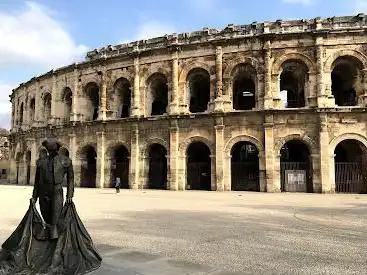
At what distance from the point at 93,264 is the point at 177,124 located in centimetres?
1830

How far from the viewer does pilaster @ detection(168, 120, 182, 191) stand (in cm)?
2281

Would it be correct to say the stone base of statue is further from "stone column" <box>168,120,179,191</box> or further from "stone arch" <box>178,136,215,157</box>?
"stone column" <box>168,120,179,191</box>

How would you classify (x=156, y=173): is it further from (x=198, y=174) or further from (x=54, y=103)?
(x=54, y=103)

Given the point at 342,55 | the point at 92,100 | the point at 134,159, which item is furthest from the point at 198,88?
the point at 342,55

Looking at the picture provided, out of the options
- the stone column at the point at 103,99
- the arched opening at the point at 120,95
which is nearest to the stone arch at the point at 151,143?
the arched opening at the point at 120,95

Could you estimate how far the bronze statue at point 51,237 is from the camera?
184 inches

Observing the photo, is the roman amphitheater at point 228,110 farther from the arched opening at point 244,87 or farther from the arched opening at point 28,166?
the arched opening at point 28,166

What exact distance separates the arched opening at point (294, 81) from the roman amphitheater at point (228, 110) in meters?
0.08

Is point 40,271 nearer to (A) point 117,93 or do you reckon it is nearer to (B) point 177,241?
(B) point 177,241

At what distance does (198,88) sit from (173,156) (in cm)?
552

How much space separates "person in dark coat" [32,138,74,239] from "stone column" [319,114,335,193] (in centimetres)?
1764

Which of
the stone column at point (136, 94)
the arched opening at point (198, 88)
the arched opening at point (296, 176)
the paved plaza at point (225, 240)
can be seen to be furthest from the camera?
the stone column at point (136, 94)

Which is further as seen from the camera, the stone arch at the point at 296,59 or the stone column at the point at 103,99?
the stone column at the point at 103,99

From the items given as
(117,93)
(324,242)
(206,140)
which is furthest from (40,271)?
(117,93)
